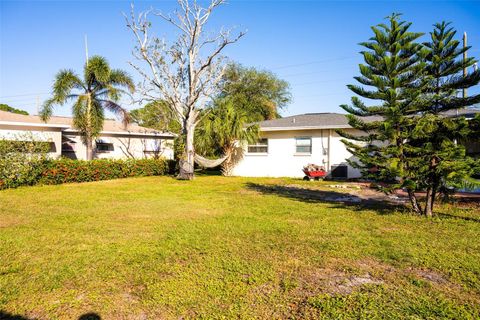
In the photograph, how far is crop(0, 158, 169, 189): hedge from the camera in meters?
12.9

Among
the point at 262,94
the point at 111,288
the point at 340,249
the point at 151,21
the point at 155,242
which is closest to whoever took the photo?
the point at 111,288

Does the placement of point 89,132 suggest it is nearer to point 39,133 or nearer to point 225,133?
point 39,133

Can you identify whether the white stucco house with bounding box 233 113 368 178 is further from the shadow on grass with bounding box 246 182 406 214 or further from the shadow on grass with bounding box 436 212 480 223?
the shadow on grass with bounding box 436 212 480 223

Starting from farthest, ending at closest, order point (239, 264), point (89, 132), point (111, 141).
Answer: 1. point (111, 141)
2. point (89, 132)
3. point (239, 264)

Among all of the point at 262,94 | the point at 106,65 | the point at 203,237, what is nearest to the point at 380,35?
the point at 203,237

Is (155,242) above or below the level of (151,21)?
below

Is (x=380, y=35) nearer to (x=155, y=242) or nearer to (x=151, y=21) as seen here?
(x=155, y=242)

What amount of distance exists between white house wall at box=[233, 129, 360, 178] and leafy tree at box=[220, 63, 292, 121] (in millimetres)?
12262

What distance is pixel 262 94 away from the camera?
3291 centimetres

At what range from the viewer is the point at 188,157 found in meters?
16.7

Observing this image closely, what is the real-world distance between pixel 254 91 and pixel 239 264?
29.9 metres

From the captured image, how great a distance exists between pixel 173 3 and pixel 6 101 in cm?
4328

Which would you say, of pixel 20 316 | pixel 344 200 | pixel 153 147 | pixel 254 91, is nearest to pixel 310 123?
pixel 344 200

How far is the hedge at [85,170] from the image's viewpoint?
1290 cm
